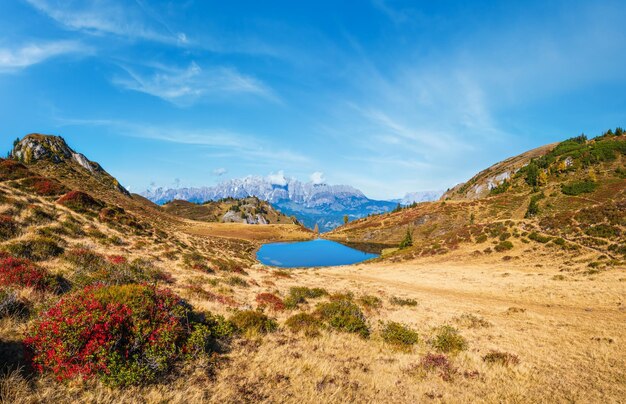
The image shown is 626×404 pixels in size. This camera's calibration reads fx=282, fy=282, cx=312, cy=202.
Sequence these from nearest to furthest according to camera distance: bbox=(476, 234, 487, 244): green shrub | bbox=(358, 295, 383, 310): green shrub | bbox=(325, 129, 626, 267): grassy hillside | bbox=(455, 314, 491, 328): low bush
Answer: bbox=(455, 314, 491, 328): low bush < bbox=(358, 295, 383, 310): green shrub < bbox=(325, 129, 626, 267): grassy hillside < bbox=(476, 234, 487, 244): green shrub

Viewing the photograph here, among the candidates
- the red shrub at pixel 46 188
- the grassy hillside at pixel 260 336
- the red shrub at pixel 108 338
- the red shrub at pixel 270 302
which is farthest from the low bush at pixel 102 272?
the red shrub at pixel 46 188

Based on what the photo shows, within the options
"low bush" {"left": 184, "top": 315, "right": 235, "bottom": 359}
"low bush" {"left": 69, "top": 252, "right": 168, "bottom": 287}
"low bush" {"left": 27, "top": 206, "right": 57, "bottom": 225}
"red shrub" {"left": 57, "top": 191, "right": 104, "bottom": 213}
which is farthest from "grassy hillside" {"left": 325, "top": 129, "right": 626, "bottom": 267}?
"low bush" {"left": 27, "top": 206, "right": 57, "bottom": 225}

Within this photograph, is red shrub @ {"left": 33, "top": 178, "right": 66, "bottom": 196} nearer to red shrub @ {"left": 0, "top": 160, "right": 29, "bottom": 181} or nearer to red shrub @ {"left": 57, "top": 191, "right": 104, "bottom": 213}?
red shrub @ {"left": 0, "top": 160, "right": 29, "bottom": 181}

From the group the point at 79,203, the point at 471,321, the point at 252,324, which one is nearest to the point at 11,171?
the point at 79,203

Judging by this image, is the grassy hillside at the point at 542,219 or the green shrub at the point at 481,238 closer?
the grassy hillside at the point at 542,219

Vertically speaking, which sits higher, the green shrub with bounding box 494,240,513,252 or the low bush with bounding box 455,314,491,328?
the green shrub with bounding box 494,240,513,252

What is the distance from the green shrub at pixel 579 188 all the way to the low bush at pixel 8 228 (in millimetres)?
128357

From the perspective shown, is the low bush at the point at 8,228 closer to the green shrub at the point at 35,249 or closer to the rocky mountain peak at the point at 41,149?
the green shrub at the point at 35,249

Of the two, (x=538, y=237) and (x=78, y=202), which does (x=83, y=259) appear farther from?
(x=538, y=237)

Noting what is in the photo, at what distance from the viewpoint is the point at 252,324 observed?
1292 centimetres

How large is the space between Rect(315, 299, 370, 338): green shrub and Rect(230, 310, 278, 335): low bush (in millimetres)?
3218

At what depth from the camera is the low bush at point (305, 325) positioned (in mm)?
13270

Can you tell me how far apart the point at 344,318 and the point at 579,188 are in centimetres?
11693

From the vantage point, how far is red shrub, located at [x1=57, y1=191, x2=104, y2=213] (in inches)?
1400
